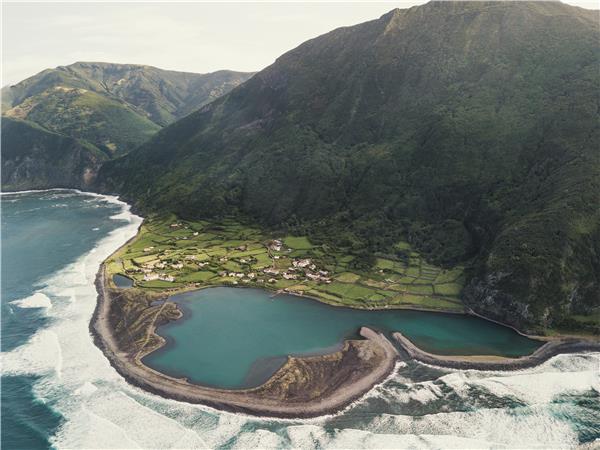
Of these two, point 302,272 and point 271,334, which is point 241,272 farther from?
point 271,334

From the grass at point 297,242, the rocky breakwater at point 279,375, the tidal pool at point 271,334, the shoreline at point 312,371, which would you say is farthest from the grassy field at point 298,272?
the shoreline at point 312,371

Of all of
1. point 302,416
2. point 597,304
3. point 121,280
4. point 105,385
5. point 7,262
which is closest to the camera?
point 302,416

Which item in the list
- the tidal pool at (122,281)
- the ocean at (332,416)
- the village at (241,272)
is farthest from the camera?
the village at (241,272)

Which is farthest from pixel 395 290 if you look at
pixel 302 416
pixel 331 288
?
pixel 302 416

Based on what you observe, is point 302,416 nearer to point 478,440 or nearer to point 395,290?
point 478,440

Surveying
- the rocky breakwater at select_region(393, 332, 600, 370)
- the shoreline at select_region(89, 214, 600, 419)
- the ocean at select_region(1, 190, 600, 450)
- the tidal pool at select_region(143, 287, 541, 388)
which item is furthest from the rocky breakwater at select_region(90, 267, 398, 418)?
the rocky breakwater at select_region(393, 332, 600, 370)

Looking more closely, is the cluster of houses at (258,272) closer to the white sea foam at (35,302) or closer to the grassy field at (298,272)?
the grassy field at (298,272)
